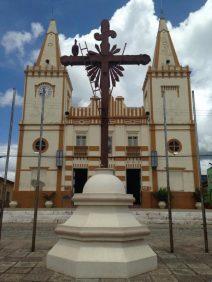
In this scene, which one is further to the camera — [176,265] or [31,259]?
[31,259]

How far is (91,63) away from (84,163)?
70.3 feet

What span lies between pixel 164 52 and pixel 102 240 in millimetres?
29553

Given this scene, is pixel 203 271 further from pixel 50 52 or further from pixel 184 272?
pixel 50 52

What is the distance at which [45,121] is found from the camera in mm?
30219

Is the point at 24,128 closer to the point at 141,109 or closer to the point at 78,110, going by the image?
the point at 78,110

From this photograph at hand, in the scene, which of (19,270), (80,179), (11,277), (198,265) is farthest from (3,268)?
→ (80,179)

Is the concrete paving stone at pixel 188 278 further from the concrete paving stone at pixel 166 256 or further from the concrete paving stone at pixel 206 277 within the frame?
the concrete paving stone at pixel 166 256

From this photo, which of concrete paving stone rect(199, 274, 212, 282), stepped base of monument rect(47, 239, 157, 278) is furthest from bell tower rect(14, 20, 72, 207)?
concrete paving stone rect(199, 274, 212, 282)

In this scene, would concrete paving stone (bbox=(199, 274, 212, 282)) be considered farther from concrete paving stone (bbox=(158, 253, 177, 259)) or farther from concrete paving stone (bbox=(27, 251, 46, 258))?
concrete paving stone (bbox=(27, 251, 46, 258))

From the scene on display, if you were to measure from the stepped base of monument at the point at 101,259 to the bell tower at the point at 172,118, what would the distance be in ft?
74.2

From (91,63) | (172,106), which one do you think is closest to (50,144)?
(172,106)

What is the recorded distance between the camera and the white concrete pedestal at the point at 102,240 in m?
5.50

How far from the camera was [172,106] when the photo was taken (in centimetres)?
3027

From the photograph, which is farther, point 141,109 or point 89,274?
point 141,109
